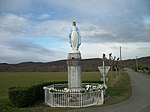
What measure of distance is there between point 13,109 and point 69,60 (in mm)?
4612

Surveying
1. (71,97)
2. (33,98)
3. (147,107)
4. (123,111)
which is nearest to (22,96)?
(33,98)

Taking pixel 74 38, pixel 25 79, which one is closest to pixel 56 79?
pixel 25 79

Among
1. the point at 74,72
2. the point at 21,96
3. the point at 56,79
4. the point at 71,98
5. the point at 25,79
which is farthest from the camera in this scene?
the point at 25,79

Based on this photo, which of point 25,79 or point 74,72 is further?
point 25,79

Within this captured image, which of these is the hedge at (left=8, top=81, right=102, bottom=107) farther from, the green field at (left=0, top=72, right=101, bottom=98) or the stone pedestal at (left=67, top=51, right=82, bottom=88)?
the green field at (left=0, top=72, right=101, bottom=98)

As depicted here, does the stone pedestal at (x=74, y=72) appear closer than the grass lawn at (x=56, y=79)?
No

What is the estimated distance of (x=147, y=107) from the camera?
41.8 ft

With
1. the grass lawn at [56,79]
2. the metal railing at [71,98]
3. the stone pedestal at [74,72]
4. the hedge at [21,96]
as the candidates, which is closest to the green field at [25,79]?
the grass lawn at [56,79]

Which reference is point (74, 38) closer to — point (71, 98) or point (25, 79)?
point (71, 98)

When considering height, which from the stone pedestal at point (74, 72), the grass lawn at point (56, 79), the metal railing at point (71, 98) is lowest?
the grass lawn at point (56, 79)

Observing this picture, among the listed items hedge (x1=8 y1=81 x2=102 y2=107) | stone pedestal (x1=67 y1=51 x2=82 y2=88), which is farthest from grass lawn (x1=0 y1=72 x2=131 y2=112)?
stone pedestal (x1=67 y1=51 x2=82 y2=88)

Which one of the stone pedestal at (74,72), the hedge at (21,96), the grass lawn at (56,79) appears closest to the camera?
Result: the grass lawn at (56,79)

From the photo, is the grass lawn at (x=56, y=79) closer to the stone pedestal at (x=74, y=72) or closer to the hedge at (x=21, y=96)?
the hedge at (x=21, y=96)

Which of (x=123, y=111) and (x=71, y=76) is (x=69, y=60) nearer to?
(x=71, y=76)
